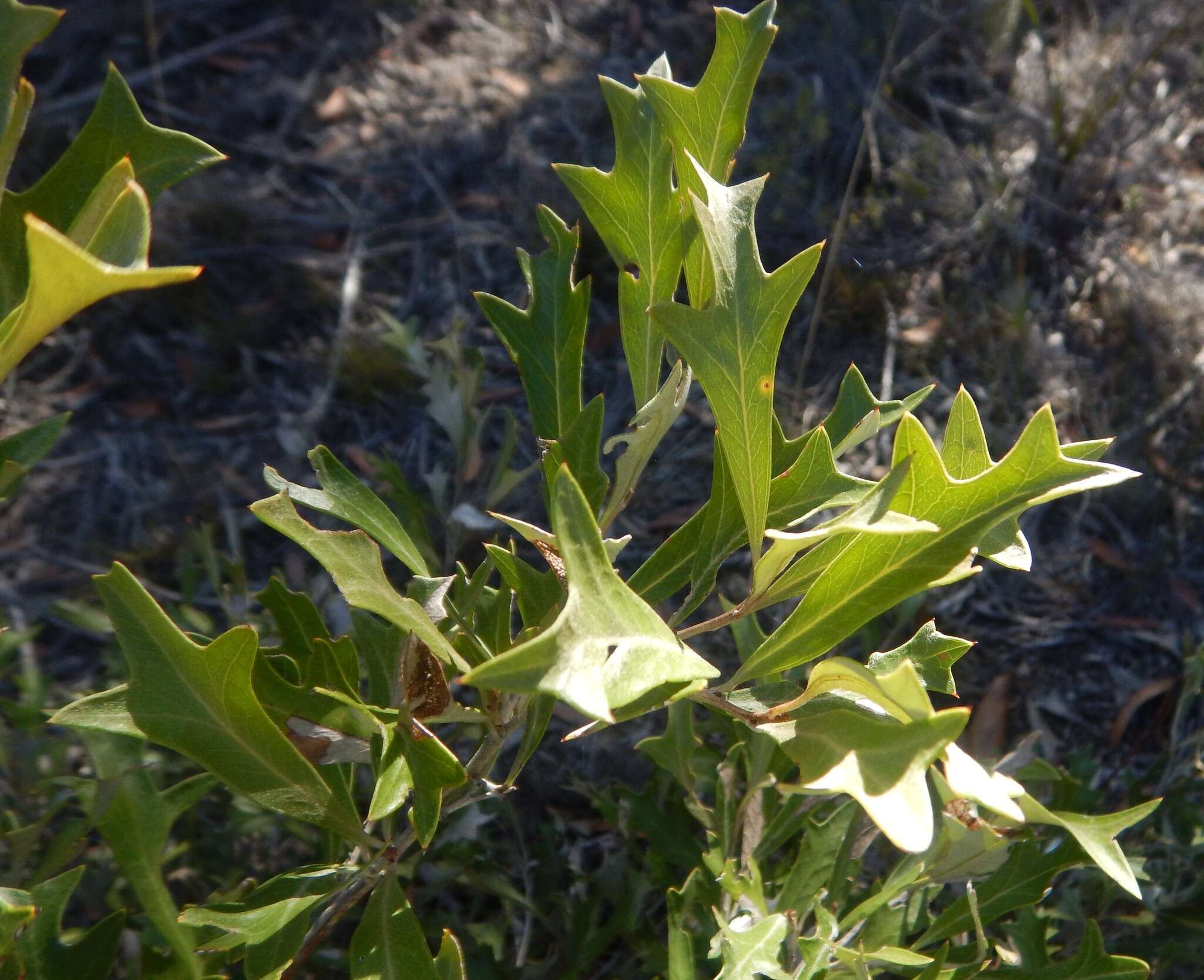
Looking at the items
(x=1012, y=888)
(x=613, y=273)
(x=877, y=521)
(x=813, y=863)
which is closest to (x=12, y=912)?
(x=877, y=521)

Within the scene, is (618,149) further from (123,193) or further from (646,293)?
(123,193)

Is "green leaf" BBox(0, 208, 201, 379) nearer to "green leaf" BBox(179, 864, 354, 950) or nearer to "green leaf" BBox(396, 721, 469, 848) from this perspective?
"green leaf" BBox(396, 721, 469, 848)

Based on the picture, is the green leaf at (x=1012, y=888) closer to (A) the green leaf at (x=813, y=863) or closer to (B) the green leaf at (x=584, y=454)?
(A) the green leaf at (x=813, y=863)

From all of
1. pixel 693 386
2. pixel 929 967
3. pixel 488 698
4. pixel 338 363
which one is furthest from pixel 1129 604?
pixel 338 363

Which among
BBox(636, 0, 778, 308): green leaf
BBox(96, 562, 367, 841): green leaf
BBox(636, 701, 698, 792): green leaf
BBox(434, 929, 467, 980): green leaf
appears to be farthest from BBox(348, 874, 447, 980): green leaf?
BBox(636, 0, 778, 308): green leaf

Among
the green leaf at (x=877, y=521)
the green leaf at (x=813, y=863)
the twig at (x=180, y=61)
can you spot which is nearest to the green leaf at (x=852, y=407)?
the green leaf at (x=877, y=521)

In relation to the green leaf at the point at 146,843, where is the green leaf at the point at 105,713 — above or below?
above
